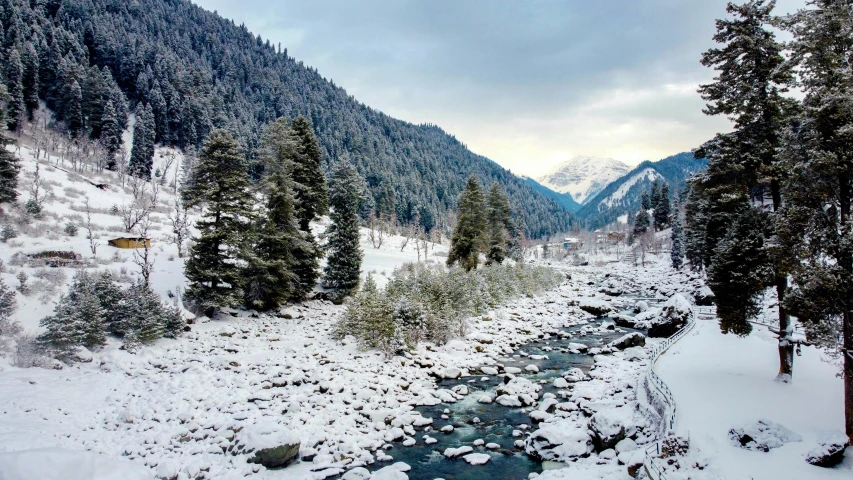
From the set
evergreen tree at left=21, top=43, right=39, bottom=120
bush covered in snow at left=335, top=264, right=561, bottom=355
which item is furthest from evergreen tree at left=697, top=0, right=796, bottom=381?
evergreen tree at left=21, top=43, right=39, bottom=120

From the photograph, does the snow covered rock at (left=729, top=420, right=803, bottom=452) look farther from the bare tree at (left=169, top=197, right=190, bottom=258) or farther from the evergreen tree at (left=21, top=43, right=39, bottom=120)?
the evergreen tree at (left=21, top=43, right=39, bottom=120)

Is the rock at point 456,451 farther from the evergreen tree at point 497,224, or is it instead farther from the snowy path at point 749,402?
the evergreen tree at point 497,224

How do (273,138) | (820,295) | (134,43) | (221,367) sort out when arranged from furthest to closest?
(134,43) < (273,138) < (221,367) < (820,295)

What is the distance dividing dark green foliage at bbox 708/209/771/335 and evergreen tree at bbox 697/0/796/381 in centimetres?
22

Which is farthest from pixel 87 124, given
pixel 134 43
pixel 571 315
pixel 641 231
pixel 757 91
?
pixel 641 231

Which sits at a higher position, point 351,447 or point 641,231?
point 641,231

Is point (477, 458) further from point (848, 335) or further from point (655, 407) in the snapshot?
point (848, 335)

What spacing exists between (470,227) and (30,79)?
9033 cm

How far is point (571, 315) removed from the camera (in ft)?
125

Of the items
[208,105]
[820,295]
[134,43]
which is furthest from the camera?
[134,43]

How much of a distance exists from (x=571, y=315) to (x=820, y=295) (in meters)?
28.3

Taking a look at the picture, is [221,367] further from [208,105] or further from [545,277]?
[208,105]

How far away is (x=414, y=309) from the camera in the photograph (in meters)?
24.5

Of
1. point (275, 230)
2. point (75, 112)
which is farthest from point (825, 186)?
point (75, 112)
